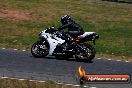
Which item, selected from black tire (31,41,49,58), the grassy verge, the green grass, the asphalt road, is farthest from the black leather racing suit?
the grassy verge

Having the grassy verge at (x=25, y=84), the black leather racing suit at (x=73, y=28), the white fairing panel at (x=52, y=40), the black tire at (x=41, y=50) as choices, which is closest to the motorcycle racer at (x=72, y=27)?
the black leather racing suit at (x=73, y=28)

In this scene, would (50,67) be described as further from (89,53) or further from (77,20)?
(77,20)

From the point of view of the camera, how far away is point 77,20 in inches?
1314

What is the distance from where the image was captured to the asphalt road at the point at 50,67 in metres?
17.5

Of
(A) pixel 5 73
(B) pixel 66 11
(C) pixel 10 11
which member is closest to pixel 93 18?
(B) pixel 66 11

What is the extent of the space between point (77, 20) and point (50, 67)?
1440cm

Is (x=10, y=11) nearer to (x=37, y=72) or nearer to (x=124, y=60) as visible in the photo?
(x=124, y=60)

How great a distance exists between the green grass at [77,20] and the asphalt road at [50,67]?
10.7ft

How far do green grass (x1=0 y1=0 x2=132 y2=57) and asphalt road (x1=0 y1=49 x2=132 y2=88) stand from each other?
327 centimetres

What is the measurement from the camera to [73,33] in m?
21.0

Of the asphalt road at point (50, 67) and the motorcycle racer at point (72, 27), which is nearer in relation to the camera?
the asphalt road at point (50, 67)

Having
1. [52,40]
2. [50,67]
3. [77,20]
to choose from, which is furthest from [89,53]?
[77,20]

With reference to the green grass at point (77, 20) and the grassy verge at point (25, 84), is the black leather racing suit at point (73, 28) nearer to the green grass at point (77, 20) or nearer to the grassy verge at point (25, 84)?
the green grass at point (77, 20)

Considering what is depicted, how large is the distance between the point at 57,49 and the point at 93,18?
1300cm
